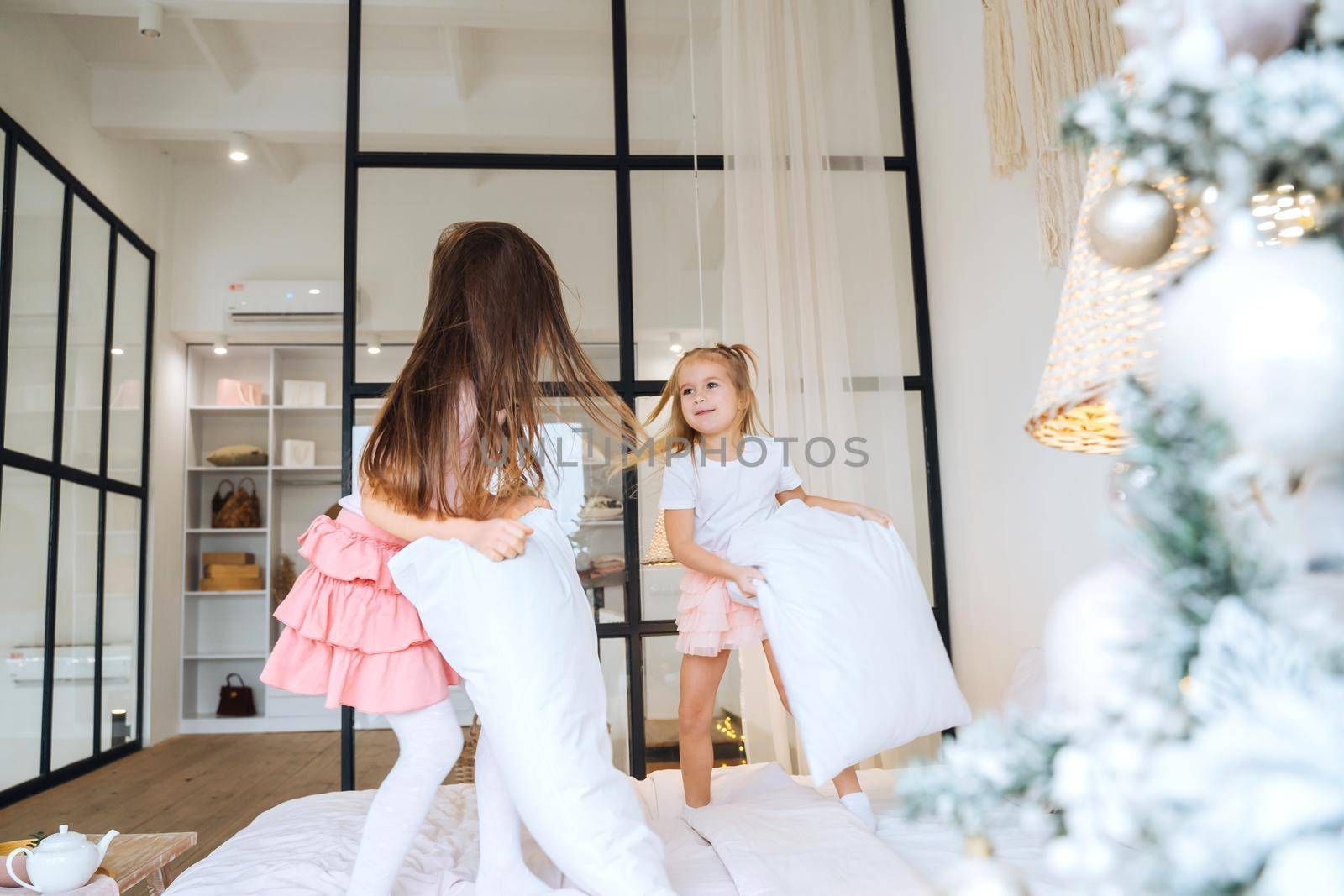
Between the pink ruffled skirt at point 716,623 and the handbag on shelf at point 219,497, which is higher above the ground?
the handbag on shelf at point 219,497

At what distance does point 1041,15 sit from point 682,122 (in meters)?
1.31

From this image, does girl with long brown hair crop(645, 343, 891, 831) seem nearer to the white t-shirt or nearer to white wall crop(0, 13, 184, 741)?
the white t-shirt

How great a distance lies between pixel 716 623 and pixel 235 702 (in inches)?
177

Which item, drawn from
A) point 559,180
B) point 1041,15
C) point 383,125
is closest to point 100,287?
point 383,125

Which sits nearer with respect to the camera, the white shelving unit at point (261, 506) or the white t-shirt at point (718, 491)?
the white t-shirt at point (718, 491)

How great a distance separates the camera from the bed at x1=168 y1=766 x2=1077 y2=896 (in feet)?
4.44

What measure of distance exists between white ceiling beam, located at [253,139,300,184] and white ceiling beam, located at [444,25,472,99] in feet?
6.83

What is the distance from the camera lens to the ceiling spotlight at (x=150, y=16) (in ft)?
11.8

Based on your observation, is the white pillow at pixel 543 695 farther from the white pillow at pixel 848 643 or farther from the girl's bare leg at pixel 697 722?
the girl's bare leg at pixel 697 722

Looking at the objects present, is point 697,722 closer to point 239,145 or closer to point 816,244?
point 816,244

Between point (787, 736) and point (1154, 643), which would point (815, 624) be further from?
point (1154, 643)

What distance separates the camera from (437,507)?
1619 mm

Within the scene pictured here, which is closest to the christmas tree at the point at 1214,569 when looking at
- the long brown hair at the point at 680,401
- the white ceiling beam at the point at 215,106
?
the long brown hair at the point at 680,401

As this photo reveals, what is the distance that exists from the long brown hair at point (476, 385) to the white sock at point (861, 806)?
84 cm
